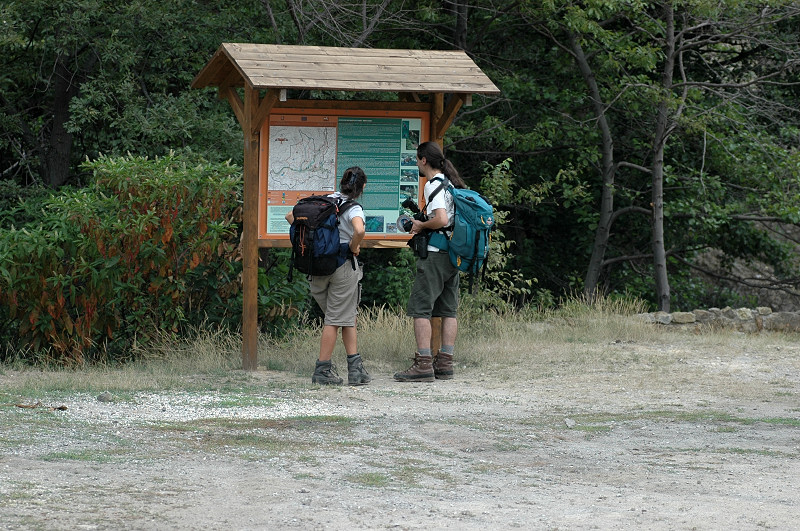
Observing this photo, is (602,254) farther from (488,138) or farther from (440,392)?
(440,392)

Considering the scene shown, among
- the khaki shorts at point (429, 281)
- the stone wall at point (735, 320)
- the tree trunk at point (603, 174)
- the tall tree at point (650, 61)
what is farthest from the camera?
the tree trunk at point (603, 174)

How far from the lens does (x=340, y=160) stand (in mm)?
9078

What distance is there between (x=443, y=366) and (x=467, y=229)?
46.3 inches

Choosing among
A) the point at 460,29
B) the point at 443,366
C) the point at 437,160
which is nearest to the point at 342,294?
the point at 443,366

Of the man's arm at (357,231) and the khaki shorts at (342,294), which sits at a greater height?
the man's arm at (357,231)

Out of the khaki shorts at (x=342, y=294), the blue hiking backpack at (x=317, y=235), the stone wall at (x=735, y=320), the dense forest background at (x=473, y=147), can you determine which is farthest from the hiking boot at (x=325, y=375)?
the stone wall at (x=735, y=320)

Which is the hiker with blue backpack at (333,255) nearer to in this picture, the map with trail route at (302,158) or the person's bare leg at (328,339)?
the person's bare leg at (328,339)

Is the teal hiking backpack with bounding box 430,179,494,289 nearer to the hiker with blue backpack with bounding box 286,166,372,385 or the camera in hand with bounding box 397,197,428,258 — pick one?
the camera in hand with bounding box 397,197,428,258

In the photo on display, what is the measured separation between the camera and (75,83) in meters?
15.1

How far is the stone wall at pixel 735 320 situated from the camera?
43.6 feet

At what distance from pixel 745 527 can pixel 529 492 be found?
101 cm

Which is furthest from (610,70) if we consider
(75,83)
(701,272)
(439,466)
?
(439,466)

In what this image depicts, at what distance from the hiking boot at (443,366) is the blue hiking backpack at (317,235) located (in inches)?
50.9

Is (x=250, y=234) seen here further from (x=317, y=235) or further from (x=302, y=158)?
(x=317, y=235)
